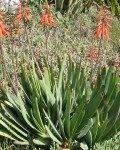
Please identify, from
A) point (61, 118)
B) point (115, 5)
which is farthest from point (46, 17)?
point (115, 5)

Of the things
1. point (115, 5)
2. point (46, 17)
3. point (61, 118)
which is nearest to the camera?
point (61, 118)

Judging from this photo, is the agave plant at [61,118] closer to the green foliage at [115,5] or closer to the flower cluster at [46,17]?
the flower cluster at [46,17]

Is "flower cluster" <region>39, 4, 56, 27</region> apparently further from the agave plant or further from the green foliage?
the green foliage

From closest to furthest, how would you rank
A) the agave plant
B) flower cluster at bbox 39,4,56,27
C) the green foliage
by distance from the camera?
the agave plant < flower cluster at bbox 39,4,56,27 < the green foliage

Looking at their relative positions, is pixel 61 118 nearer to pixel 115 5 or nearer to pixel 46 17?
pixel 46 17

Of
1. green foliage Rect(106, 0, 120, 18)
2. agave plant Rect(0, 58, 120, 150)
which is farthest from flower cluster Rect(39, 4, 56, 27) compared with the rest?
green foliage Rect(106, 0, 120, 18)

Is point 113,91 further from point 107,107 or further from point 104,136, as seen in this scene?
point 104,136

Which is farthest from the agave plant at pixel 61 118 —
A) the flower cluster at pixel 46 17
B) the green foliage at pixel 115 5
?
the green foliage at pixel 115 5

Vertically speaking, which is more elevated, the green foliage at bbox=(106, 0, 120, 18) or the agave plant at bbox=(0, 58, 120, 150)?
the agave plant at bbox=(0, 58, 120, 150)

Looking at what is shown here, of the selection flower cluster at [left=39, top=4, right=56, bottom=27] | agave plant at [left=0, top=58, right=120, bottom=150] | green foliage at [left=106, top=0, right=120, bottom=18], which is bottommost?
green foliage at [left=106, top=0, right=120, bottom=18]

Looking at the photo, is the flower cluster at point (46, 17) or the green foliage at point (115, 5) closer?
the flower cluster at point (46, 17)

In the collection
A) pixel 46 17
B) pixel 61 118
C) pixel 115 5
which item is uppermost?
pixel 46 17

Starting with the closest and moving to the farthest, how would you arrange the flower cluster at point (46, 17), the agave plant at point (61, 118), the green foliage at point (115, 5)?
1. the agave plant at point (61, 118)
2. the flower cluster at point (46, 17)
3. the green foliage at point (115, 5)

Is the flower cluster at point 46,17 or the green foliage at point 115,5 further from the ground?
the flower cluster at point 46,17
